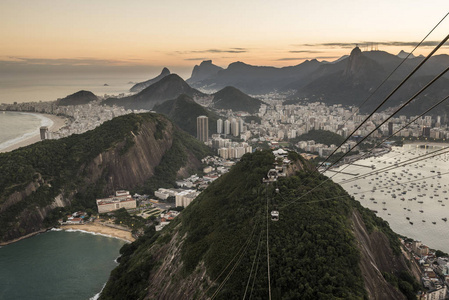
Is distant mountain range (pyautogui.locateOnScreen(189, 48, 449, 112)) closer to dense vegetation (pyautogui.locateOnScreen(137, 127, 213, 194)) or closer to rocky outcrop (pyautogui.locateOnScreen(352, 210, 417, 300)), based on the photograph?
dense vegetation (pyautogui.locateOnScreen(137, 127, 213, 194))

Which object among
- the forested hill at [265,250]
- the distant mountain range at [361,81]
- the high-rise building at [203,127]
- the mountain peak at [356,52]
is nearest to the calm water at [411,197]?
the forested hill at [265,250]

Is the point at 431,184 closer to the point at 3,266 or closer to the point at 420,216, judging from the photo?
the point at 420,216

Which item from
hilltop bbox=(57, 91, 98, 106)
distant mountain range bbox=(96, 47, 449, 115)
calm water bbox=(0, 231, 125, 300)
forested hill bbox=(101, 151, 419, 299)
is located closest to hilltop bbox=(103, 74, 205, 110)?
distant mountain range bbox=(96, 47, 449, 115)

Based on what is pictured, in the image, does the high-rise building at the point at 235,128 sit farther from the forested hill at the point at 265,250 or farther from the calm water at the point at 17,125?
the forested hill at the point at 265,250

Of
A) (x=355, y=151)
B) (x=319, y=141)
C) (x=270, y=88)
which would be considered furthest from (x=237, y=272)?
(x=270, y=88)

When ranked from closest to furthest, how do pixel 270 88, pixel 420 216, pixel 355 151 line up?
pixel 420 216
pixel 355 151
pixel 270 88

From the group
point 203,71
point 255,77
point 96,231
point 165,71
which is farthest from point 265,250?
point 203,71

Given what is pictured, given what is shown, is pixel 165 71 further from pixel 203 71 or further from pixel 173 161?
pixel 173 161
